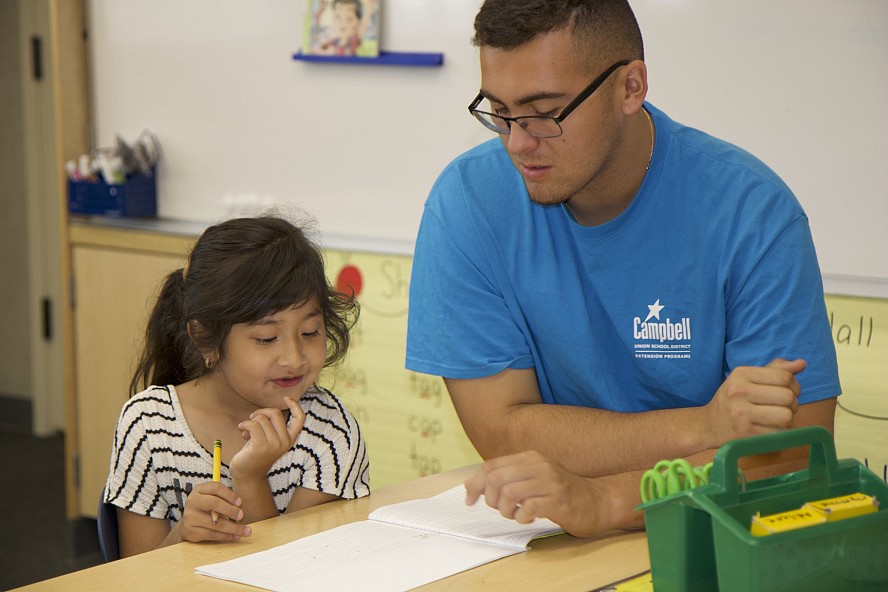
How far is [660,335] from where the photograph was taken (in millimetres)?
1708

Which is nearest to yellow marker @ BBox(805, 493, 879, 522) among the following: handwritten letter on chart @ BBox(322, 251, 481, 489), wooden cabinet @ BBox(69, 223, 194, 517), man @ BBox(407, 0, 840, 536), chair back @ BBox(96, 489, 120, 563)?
man @ BBox(407, 0, 840, 536)

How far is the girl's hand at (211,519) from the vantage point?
1468 mm

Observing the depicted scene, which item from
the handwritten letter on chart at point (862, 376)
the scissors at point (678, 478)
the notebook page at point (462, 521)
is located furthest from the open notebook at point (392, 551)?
the handwritten letter on chart at point (862, 376)

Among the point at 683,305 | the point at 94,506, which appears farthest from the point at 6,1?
the point at 683,305

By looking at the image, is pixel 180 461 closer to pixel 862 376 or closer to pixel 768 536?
pixel 768 536

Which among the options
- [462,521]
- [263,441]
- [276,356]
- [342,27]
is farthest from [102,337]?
[462,521]

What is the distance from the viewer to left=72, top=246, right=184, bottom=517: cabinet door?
12.0 ft

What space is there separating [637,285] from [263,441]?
23.8 inches

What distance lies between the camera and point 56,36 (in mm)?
3736

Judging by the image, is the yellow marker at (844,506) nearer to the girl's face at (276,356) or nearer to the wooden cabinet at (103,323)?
the girl's face at (276,356)

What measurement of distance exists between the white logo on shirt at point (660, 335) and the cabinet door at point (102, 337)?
2.20m

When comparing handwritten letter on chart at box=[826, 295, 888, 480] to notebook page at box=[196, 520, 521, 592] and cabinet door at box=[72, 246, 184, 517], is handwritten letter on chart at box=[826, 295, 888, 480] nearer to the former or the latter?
notebook page at box=[196, 520, 521, 592]

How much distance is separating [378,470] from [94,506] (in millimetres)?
1211

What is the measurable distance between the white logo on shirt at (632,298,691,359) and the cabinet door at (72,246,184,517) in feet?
7.21
